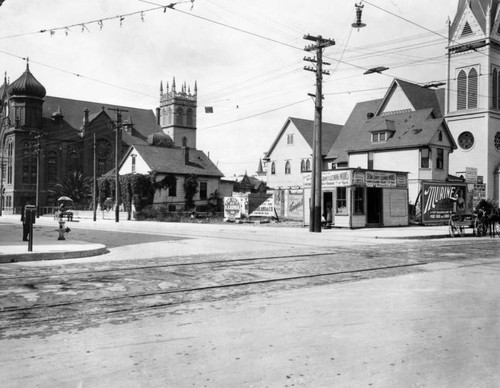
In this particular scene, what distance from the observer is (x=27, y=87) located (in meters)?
78.2

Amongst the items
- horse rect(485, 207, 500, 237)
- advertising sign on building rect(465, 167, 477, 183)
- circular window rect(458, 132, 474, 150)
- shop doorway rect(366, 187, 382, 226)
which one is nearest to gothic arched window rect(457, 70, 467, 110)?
circular window rect(458, 132, 474, 150)

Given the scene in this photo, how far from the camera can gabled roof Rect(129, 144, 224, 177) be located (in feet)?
182

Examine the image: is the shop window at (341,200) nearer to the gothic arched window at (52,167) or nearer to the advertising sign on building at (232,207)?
the advertising sign on building at (232,207)

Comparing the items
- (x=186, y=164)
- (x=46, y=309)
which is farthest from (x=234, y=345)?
(x=186, y=164)

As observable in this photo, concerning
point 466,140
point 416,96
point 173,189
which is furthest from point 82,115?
point 466,140

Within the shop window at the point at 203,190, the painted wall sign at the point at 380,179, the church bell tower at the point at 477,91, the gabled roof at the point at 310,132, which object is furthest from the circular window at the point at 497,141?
the shop window at the point at 203,190

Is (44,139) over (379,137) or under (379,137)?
over

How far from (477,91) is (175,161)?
110 feet

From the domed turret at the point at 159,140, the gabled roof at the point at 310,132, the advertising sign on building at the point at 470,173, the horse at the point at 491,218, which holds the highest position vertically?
the domed turret at the point at 159,140

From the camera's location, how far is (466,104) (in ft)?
180

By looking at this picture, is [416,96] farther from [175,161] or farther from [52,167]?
[52,167]

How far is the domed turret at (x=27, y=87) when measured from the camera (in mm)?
78000

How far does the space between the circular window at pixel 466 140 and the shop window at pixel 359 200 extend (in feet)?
93.4

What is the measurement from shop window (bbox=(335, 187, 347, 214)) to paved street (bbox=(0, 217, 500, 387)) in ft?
63.4
